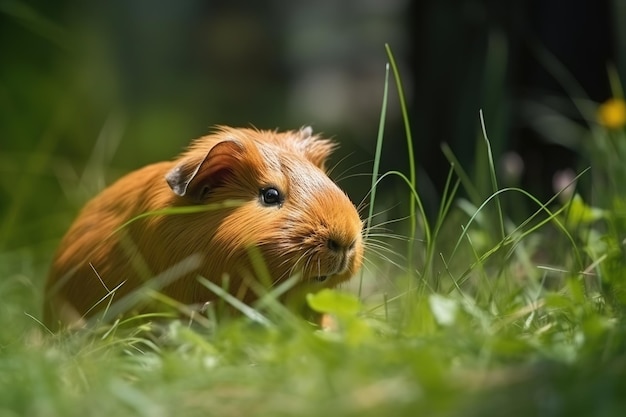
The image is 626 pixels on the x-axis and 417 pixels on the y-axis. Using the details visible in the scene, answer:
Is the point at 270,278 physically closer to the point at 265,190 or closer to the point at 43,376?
the point at 265,190

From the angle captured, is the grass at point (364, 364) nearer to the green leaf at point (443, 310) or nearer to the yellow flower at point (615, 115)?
the green leaf at point (443, 310)

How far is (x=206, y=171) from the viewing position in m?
2.98

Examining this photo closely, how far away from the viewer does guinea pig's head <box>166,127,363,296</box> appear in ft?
9.20

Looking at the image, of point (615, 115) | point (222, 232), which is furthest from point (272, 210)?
point (615, 115)

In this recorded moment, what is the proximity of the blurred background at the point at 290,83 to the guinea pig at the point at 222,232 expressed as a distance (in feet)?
1.04

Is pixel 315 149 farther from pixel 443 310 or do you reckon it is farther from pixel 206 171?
pixel 443 310

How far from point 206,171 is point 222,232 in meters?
0.23

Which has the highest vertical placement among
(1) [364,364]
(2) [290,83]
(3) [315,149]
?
(3) [315,149]

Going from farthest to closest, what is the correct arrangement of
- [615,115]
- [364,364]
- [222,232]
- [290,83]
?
[290,83] → [615,115] → [222,232] → [364,364]

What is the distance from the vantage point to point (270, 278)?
9.22ft

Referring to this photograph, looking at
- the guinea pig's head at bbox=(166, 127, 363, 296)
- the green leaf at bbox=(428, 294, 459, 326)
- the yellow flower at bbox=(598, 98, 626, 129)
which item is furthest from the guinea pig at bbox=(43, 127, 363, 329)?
the yellow flower at bbox=(598, 98, 626, 129)

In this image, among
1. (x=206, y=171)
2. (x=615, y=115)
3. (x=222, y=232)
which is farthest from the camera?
(x=615, y=115)

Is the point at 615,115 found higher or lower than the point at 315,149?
lower

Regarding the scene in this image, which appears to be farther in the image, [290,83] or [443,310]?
[290,83]
